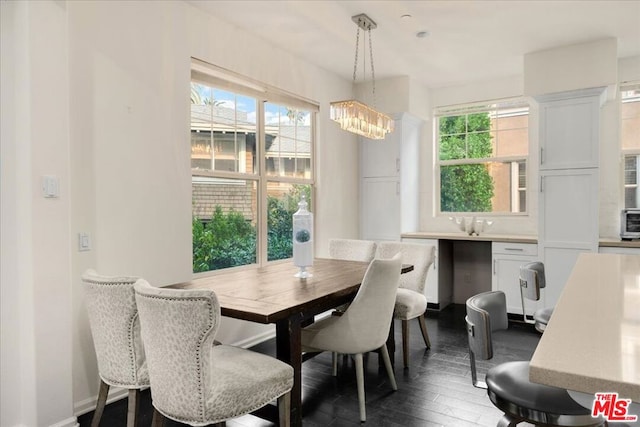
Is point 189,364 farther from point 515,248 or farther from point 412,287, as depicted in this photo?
point 515,248

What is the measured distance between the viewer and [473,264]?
5301 mm

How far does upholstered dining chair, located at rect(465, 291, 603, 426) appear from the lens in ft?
4.39

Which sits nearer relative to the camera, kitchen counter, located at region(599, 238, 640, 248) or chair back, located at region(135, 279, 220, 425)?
chair back, located at region(135, 279, 220, 425)

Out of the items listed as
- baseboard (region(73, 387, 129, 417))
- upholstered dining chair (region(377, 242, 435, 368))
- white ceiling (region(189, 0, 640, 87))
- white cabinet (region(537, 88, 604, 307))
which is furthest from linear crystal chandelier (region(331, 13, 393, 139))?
baseboard (region(73, 387, 129, 417))

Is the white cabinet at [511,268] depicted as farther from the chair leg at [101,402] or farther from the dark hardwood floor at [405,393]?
the chair leg at [101,402]

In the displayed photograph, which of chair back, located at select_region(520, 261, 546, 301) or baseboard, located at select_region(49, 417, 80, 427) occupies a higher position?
→ chair back, located at select_region(520, 261, 546, 301)

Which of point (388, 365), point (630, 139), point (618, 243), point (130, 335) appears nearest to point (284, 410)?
point (130, 335)

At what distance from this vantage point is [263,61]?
3914mm

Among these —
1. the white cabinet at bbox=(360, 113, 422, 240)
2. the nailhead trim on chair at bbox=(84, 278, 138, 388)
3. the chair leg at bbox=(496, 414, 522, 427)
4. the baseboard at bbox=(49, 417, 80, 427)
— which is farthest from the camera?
the white cabinet at bbox=(360, 113, 422, 240)

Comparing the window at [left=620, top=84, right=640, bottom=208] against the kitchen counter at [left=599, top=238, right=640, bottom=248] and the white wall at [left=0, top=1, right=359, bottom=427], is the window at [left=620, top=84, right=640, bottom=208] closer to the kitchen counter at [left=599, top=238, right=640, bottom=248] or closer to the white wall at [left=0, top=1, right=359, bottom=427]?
the kitchen counter at [left=599, top=238, right=640, bottom=248]

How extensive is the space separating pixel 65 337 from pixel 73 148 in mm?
1106

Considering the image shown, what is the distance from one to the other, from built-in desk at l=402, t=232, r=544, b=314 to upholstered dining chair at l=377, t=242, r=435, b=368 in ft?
3.92

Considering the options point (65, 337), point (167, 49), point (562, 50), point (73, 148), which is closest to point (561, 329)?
point (65, 337)

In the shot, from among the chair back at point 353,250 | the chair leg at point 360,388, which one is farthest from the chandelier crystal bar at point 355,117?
the chair leg at point 360,388
